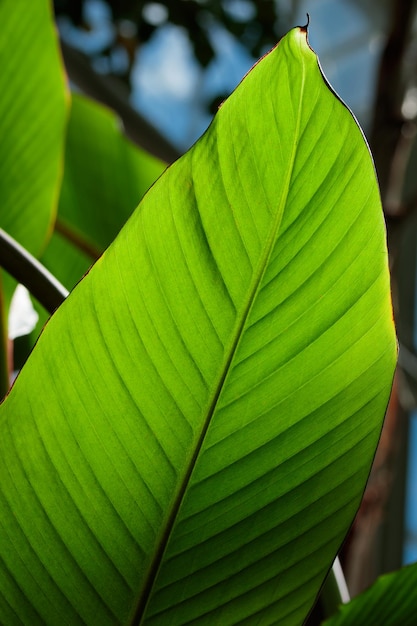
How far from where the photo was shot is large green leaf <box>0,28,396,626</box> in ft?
0.77

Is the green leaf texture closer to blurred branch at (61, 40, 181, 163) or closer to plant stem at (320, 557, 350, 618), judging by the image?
plant stem at (320, 557, 350, 618)

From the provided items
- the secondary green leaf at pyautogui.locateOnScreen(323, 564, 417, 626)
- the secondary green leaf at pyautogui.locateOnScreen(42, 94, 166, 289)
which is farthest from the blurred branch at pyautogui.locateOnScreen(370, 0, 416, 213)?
the secondary green leaf at pyautogui.locateOnScreen(323, 564, 417, 626)

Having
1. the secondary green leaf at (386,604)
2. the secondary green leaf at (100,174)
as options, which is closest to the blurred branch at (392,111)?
the secondary green leaf at (100,174)

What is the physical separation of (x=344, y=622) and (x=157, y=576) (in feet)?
0.32

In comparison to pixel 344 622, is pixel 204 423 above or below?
above

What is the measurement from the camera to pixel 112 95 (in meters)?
2.00

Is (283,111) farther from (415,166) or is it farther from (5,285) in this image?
(415,166)

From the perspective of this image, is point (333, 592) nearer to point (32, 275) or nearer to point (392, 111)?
point (32, 275)

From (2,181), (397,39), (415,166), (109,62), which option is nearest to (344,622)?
(2,181)

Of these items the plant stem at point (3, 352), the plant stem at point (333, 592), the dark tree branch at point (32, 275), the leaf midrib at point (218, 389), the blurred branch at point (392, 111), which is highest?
the blurred branch at point (392, 111)

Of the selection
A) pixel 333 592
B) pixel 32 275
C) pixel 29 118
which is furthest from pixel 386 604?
pixel 29 118

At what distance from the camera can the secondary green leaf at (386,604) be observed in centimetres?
30

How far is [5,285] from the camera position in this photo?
0.60 metres

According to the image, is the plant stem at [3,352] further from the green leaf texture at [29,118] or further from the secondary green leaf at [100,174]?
the secondary green leaf at [100,174]
